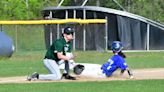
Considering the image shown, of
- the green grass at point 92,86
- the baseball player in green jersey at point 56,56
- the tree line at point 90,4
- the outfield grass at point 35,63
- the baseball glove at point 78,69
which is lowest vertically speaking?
the outfield grass at point 35,63

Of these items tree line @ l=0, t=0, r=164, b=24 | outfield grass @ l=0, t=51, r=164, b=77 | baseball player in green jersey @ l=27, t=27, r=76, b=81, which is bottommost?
outfield grass @ l=0, t=51, r=164, b=77

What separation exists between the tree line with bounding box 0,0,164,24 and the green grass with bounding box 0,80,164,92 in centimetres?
2960

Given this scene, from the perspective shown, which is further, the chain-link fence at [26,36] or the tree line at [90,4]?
the tree line at [90,4]

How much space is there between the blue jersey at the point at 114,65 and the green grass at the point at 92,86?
1126 mm

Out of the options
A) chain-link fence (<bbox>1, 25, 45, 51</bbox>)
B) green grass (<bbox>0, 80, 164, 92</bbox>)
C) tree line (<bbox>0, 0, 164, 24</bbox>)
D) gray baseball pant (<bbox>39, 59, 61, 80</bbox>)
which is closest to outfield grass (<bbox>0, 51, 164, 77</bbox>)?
gray baseball pant (<bbox>39, 59, 61, 80</bbox>)

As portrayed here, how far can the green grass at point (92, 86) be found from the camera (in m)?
10.6

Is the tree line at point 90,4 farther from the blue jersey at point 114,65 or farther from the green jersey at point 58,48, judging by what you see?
the green jersey at point 58,48

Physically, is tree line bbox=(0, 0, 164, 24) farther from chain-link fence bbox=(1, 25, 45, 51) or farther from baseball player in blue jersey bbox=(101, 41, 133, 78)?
baseball player in blue jersey bbox=(101, 41, 133, 78)

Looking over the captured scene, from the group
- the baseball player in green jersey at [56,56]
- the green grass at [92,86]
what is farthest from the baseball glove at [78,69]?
the green grass at [92,86]

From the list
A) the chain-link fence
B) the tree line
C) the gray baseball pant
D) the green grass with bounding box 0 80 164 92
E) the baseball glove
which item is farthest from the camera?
the tree line

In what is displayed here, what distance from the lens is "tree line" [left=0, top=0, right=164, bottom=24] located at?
147ft

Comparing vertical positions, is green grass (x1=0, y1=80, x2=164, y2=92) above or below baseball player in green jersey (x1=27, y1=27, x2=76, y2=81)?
below

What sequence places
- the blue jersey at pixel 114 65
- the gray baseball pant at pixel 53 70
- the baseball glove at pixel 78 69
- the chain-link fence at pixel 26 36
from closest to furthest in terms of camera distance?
the gray baseball pant at pixel 53 70 < the blue jersey at pixel 114 65 < the baseball glove at pixel 78 69 < the chain-link fence at pixel 26 36

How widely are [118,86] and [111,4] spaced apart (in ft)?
111
